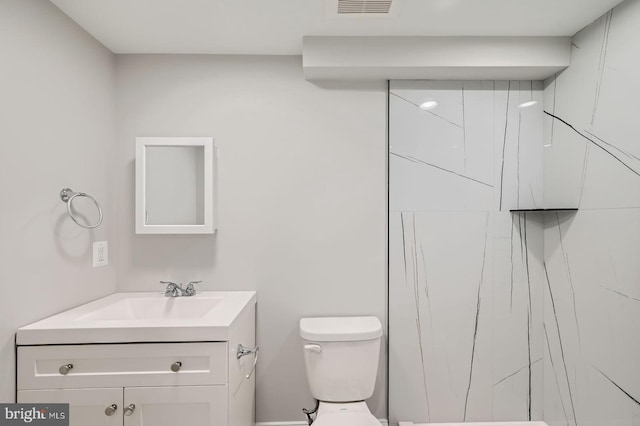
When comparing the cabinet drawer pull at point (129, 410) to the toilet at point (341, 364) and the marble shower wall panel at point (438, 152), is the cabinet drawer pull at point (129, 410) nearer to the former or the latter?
the toilet at point (341, 364)

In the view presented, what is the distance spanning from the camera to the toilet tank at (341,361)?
2021 millimetres

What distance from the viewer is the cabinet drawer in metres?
1.51

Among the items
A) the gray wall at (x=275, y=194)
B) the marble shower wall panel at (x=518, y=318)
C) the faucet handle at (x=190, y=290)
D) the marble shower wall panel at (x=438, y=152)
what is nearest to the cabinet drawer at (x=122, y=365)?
the faucet handle at (x=190, y=290)

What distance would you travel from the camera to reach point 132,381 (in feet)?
4.99

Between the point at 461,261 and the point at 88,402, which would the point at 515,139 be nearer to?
the point at 461,261

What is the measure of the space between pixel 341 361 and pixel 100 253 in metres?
1.40

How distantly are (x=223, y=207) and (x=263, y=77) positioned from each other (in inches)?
31.2

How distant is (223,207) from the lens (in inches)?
90.4

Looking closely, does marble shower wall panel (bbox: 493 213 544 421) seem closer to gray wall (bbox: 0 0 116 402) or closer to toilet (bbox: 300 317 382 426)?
toilet (bbox: 300 317 382 426)

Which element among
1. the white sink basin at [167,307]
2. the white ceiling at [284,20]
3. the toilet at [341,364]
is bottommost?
the toilet at [341,364]

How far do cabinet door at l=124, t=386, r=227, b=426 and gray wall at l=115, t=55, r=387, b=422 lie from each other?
0.76 m

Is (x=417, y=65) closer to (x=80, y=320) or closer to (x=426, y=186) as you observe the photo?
(x=426, y=186)

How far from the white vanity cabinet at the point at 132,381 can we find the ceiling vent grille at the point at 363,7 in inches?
60.7

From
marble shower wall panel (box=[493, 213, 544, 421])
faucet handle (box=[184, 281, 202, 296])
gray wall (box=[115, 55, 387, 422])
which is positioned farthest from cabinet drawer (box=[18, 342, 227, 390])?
marble shower wall panel (box=[493, 213, 544, 421])
